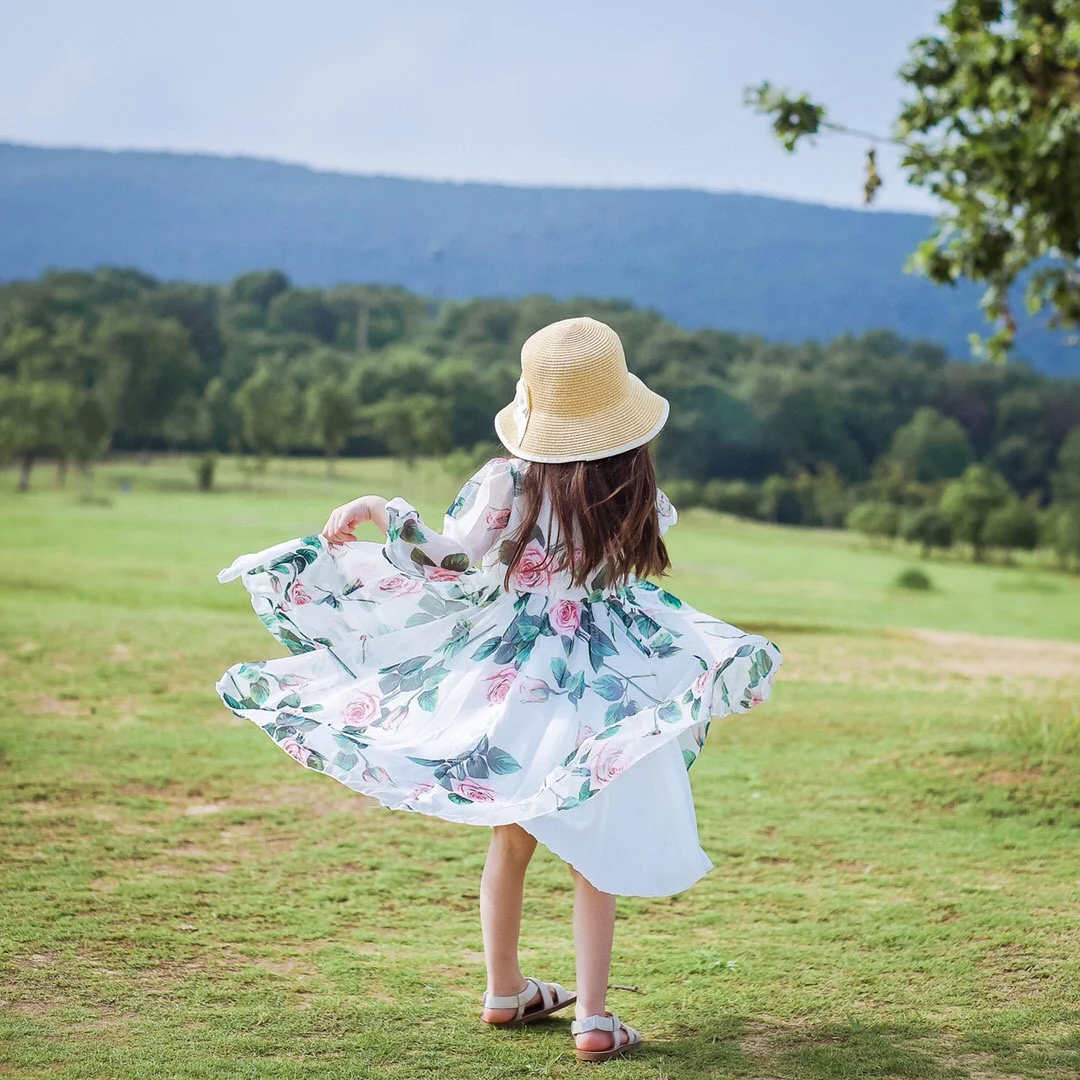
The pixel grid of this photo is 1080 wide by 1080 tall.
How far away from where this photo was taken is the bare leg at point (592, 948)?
209 cm

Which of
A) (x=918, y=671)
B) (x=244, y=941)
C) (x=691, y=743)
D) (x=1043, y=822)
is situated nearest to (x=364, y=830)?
(x=244, y=941)

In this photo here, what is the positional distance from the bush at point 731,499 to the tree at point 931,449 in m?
5.47

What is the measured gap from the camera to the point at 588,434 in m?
2.24

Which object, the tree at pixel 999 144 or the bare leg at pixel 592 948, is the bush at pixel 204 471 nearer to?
the tree at pixel 999 144

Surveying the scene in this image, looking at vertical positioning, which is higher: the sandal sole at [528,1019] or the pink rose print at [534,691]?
the pink rose print at [534,691]

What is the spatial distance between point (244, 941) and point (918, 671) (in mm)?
5478

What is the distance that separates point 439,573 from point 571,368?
0.44 meters

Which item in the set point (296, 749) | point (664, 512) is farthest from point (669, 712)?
point (296, 749)

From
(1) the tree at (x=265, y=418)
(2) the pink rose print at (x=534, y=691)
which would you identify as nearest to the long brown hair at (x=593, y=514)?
(2) the pink rose print at (x=534, y=691)

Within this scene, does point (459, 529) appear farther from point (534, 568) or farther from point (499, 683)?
point (499, 683)

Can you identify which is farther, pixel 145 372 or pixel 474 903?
pixel 145 372

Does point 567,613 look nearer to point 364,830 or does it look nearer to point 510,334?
point 364,830

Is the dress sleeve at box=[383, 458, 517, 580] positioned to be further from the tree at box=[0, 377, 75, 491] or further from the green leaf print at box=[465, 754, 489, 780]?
the tree at box=[0, 377, 75, 491]

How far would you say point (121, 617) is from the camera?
828 centimetres
